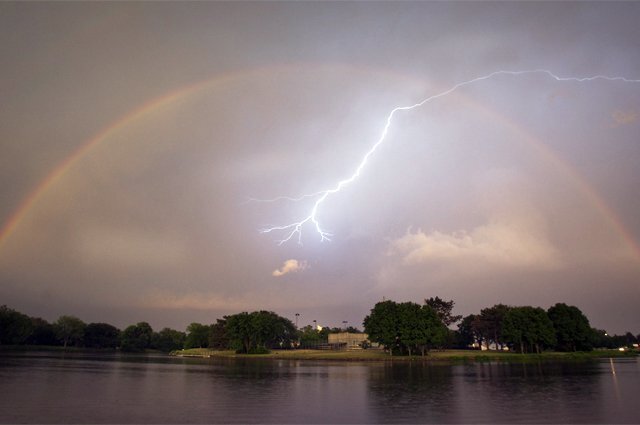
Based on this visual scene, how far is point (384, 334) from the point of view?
111062 mm

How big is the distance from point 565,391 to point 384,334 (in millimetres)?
73400

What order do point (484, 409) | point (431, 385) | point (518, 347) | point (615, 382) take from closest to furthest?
point (484, 409), point (431, 385), point (615, 382), point (518, 347)

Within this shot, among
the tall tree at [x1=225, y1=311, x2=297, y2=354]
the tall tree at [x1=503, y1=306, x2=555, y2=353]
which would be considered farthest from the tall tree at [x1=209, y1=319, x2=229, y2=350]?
the tall tree at [x1=503, y1=306, x2=555, y2=353]

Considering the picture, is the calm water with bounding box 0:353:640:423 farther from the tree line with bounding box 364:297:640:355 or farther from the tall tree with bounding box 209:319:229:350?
the tall tree with bounding box 209:319:229:350

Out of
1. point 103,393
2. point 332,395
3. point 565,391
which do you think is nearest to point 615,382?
point 565,391

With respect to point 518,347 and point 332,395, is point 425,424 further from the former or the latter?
point 518,347

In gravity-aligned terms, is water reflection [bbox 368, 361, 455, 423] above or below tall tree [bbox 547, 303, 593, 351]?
below

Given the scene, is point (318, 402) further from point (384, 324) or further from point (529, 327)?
point (529, 327)

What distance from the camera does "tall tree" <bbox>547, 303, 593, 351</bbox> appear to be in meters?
126

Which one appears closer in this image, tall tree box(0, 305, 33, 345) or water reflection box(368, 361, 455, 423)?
water reflection box(368, 361, 455, 423)

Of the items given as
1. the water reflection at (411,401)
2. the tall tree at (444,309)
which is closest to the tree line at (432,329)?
the tall tree at (444,309)

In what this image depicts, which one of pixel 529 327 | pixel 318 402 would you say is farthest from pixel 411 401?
A: pixel 529 327

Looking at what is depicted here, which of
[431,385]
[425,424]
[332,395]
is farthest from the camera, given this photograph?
[431,385]

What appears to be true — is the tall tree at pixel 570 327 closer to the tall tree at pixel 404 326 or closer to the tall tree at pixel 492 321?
the tall tree at pixel 492 321
